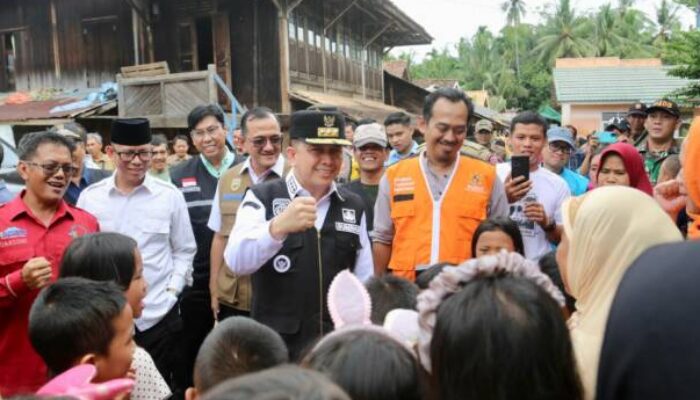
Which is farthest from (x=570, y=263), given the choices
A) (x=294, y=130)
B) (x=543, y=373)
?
(x=294, y=130)

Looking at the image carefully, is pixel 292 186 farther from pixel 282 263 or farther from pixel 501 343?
pixel 501 343

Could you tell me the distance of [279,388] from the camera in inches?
35.4

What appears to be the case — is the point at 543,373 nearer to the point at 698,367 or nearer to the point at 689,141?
the point at 698,367

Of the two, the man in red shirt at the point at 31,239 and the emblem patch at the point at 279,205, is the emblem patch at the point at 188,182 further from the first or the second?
the emblem patch at the point at 279,205

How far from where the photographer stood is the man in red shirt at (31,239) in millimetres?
2916

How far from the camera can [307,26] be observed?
53.4ft

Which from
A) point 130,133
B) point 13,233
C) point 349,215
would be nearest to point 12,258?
point 13,233

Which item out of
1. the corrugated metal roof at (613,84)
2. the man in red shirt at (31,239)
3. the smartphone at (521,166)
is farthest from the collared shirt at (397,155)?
the corrugated metal roof at (613,84)

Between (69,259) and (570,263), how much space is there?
2151 millimetres

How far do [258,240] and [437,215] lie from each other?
3.61ft

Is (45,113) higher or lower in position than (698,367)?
higher

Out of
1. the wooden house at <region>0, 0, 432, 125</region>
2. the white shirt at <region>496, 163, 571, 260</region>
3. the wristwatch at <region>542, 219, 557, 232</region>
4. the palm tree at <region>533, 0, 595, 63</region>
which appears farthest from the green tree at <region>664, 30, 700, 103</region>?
the palm tree at <region>533, 0, 595, 63</region>

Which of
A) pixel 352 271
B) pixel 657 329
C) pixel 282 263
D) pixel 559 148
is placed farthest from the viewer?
pixel 559 148

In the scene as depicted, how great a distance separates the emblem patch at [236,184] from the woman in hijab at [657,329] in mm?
3198
